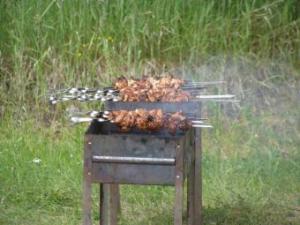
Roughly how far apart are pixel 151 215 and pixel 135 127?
169cm

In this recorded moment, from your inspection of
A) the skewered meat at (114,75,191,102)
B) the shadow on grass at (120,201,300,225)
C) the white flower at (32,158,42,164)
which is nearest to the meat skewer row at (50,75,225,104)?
the skewered meat at (114,75,191,102)

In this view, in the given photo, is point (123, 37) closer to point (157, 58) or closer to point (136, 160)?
point (157, 58)

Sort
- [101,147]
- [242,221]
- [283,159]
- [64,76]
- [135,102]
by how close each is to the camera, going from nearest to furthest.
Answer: [101,147] → [135,102] → [242,221] → [283,159] → [64,76]

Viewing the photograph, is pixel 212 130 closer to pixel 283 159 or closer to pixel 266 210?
pixel 283 159

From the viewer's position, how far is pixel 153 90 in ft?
14.7

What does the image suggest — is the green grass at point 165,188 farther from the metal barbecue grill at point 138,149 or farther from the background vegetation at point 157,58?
the metal barbecue grill at point 138,149

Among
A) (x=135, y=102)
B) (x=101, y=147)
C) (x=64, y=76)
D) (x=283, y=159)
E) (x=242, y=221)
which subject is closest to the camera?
(x=101, y=147)

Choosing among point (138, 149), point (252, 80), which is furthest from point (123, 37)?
point (138, 149)

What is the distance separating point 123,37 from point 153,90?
2.93m

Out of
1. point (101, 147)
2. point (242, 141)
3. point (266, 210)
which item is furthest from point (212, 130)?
point (101, 147)

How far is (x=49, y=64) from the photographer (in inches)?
290

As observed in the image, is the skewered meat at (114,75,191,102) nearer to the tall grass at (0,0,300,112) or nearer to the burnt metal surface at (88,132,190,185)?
the burnt metal surface at (88,132,190,185)

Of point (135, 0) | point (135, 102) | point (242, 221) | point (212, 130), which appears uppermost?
point (135, 0)

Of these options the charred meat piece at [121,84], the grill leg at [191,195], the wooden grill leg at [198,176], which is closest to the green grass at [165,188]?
the wooden grill leg at [198,176]
